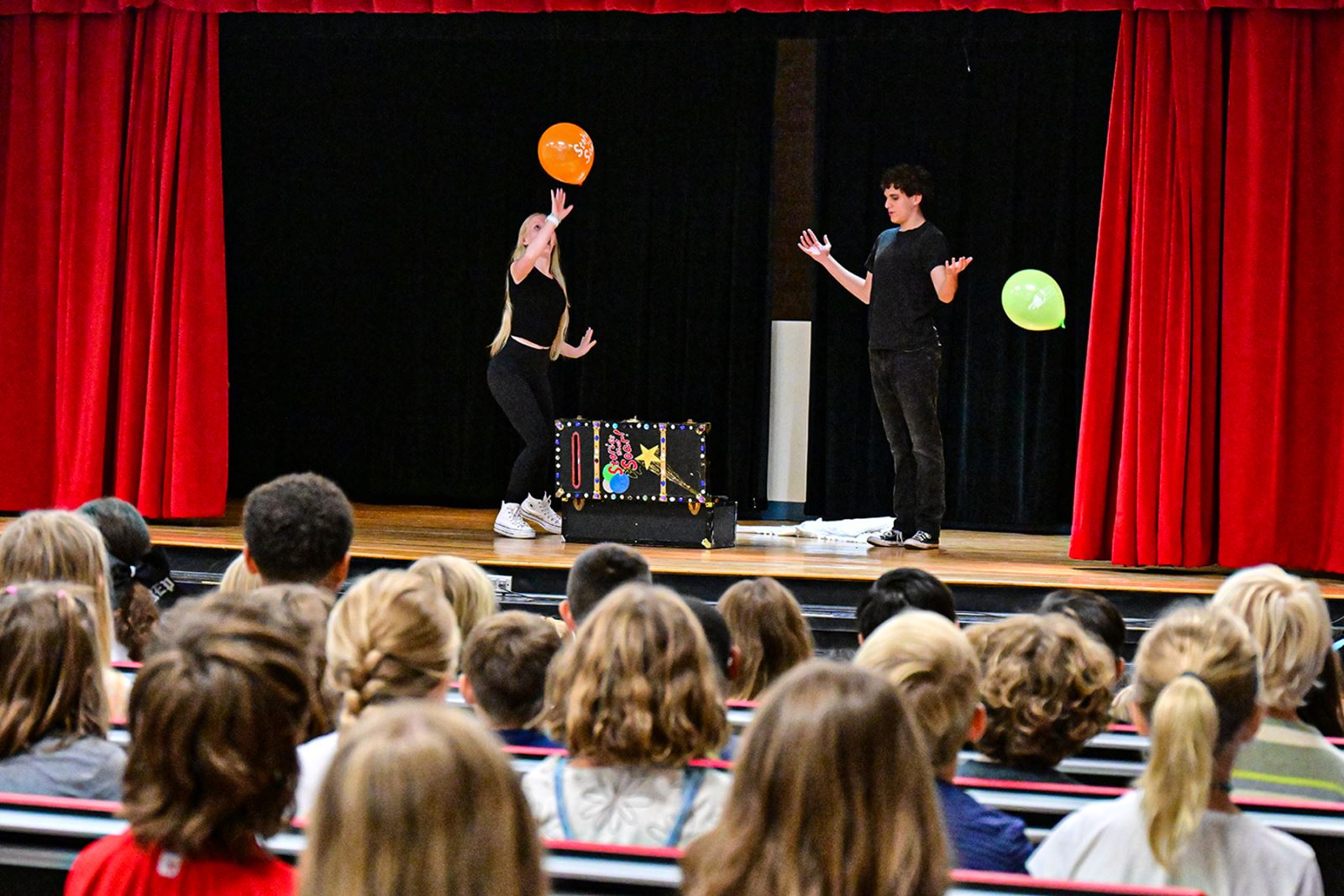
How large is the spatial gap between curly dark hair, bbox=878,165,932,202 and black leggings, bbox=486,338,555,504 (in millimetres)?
1698

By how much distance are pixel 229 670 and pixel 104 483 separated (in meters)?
5.67

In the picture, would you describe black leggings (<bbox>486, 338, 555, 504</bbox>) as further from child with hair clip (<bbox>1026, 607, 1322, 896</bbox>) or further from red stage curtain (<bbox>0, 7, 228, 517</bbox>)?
child with hair clip (<bbox>1026, 607, 1322, 896</bbox>)

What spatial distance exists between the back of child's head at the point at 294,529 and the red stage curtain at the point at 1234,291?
3710mm

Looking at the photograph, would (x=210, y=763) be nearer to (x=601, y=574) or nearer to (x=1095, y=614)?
(x=601, y=574)

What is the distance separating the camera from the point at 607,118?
26.6ft

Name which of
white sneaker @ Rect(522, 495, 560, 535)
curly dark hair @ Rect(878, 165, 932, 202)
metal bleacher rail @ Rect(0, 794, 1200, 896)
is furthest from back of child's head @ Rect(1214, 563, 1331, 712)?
white sneaker @ Rect(522, 495, 560, 535)

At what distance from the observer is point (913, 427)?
6207 millimetres

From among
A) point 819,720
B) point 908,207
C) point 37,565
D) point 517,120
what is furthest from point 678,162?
point 819,720

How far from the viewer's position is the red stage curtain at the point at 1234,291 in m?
5.72

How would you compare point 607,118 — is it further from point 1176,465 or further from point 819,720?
point 819,720

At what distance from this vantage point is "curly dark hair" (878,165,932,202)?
6.05m

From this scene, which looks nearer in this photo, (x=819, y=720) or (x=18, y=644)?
(x=819, y=720)

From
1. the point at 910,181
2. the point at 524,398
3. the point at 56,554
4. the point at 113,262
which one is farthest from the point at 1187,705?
the point at 113,262

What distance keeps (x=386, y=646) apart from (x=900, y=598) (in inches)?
55.2
